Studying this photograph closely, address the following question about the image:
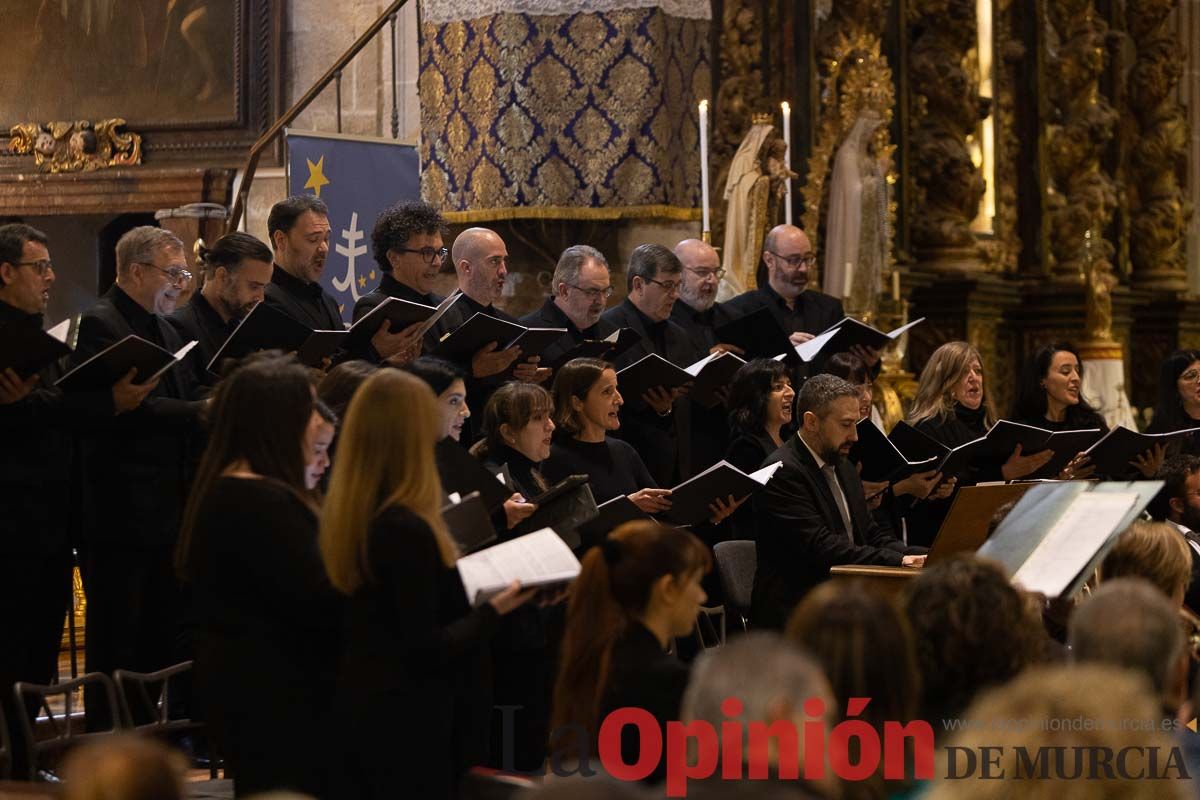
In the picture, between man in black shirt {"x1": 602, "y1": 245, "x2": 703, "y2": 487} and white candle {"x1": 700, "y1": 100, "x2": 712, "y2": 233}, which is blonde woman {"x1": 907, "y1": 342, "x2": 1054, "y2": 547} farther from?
white candle {"x1": 700, "y1": 100, "x2": 712, "y2": 233}

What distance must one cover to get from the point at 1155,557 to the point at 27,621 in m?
3.12

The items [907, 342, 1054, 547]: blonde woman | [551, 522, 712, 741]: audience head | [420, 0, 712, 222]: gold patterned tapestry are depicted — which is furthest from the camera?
[420, 0, 712, 222]: gold patterned tapestry

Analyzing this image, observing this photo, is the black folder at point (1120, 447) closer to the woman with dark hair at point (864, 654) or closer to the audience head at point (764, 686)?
the woman with dark hair at point (864, 654)

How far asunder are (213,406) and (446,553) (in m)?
0.59

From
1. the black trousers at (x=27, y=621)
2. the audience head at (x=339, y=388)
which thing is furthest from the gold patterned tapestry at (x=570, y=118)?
the audience head at (x=339, y=388)

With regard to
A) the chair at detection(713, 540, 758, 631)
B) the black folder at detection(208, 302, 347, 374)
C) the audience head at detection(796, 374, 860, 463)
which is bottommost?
the chair at detection(713, 540, 758, 631)

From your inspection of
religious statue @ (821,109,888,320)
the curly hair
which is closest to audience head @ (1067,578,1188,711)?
the curly hair

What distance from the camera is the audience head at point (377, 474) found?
380 cm

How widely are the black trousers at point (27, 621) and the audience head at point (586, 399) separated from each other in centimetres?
158

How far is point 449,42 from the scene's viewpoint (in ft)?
29.3

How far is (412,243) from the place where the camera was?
6707mm

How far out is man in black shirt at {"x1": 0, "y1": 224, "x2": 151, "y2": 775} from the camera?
559cm

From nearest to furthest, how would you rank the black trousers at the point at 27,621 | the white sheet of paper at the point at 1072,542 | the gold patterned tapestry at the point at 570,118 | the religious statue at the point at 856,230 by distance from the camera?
the white sheet of paper at the point at 1072,542, the black trousers at the point at 27,621, the gold patterned tapestry at the point at 570,118, the religious statue at the point at 856,230

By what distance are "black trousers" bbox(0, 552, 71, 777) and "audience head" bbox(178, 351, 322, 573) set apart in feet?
6.13
